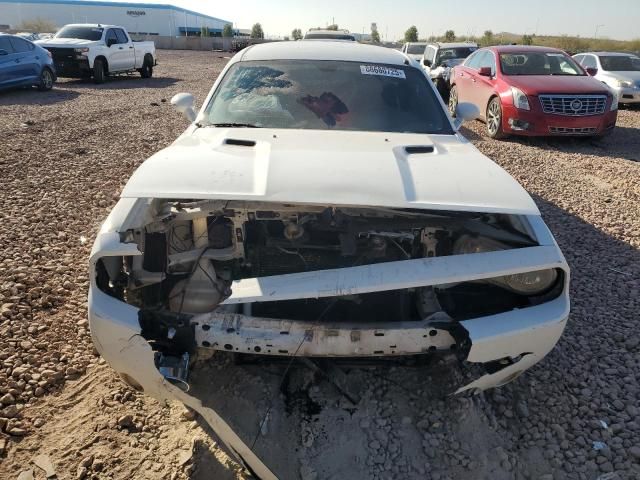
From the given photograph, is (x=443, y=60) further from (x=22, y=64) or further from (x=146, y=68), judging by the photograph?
(x=22, y=64)

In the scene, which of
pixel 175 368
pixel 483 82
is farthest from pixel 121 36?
pixel 175 368

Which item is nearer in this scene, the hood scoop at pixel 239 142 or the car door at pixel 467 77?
the hood scoop at pixel 239 142

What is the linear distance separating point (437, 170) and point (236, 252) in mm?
1123

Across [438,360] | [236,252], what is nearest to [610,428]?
[438,360]

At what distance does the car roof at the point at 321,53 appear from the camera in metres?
3.92

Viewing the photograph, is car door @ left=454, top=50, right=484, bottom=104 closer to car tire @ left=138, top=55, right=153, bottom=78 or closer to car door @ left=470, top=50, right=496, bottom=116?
car door @ left=470, top=50, right=496, bottom=116

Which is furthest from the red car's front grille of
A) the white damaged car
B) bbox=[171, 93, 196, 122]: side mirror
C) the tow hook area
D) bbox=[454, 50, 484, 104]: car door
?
the tow hook area

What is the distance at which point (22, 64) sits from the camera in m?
12.8

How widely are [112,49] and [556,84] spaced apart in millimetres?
14060

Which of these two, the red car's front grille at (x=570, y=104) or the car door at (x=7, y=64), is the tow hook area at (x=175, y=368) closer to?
the red car's front grille at (x=570, y=104)

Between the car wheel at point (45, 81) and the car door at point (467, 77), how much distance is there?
35.6ft

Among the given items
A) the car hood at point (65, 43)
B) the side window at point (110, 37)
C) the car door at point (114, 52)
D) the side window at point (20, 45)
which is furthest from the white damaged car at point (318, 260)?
the side window at point (110, 37)

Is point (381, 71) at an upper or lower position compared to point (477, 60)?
upper

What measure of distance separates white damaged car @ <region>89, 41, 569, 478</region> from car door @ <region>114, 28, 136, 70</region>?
53.4ft
